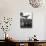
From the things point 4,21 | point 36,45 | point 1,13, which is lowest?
point 36,45

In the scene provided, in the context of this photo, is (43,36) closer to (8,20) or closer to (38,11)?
(38,11)

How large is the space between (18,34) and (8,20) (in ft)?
2.08

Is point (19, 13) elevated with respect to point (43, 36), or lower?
elevated

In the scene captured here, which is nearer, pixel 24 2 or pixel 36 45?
pixel 36 45

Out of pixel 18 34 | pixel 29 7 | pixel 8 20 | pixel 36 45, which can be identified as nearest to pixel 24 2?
pixel 29 7

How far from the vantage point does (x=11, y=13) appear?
15.3 ft

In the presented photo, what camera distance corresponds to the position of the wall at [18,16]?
4.65 metres

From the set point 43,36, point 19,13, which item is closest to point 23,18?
point 19,13

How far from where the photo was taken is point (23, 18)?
186 inches

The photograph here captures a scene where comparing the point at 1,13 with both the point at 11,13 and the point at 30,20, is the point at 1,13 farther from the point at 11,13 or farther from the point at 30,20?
the point at 30,20

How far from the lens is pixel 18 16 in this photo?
4695 millimetres

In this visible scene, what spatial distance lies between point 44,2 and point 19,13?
1047 millimetres

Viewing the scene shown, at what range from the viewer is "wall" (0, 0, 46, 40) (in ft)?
15.2

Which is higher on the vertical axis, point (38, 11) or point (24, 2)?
point (24, 2)
